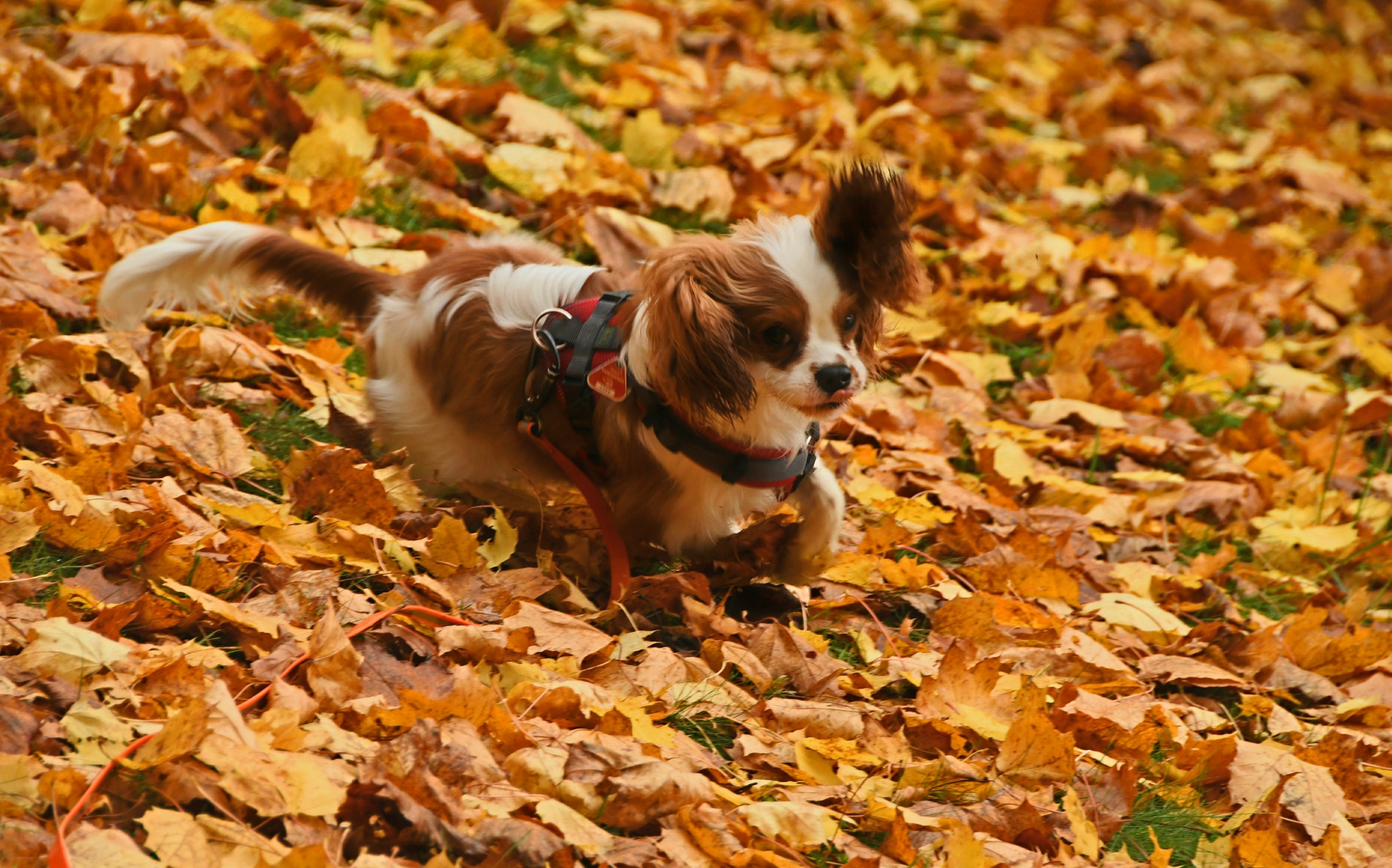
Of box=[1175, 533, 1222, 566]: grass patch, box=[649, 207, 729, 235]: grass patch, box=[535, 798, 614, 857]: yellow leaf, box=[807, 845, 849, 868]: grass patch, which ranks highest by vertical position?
box=[649, 207, 729, 235]: grass patch

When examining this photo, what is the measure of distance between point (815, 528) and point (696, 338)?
64 cm

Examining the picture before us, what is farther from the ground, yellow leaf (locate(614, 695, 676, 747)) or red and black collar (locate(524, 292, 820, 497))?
red and black collar (locate(524, 292, 820, 497))

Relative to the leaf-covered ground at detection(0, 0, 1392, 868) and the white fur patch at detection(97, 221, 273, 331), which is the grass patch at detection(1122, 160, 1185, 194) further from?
the white fur patch at detection(97, 221, 273, 331)

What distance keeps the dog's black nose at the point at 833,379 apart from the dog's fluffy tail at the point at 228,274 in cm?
136

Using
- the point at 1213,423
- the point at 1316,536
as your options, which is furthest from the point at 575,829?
the point at 1213,423

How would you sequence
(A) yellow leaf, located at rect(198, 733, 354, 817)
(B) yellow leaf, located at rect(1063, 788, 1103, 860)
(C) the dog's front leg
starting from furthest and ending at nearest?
(C) the dog's front leg, (B) yellow leaf, located at rect(1063, 788, 1103, 860), (A) yellow leaf, located at rect(198, 733, 354, 817)

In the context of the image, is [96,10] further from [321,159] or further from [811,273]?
[811,273]

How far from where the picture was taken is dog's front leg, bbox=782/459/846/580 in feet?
10.5

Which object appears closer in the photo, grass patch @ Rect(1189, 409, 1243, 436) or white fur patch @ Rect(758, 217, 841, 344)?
white fur patch @ Rect(758, 217, 841, 344)

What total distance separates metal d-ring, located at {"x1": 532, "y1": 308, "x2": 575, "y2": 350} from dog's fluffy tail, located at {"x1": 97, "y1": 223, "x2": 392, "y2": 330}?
0.58 metres

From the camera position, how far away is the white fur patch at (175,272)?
11.3ft

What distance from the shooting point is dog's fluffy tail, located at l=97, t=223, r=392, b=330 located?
11.3 ft

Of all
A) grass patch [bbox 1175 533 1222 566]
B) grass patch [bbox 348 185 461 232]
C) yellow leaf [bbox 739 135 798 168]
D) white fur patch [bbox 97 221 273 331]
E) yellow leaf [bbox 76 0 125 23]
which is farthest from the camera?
yellow leaf [bbox 739 135 798 168]

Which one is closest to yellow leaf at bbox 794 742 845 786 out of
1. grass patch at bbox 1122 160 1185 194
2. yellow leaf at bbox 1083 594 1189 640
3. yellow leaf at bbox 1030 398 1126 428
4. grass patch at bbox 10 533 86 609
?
yellow leaf at bbox 1083 594 1189 640
